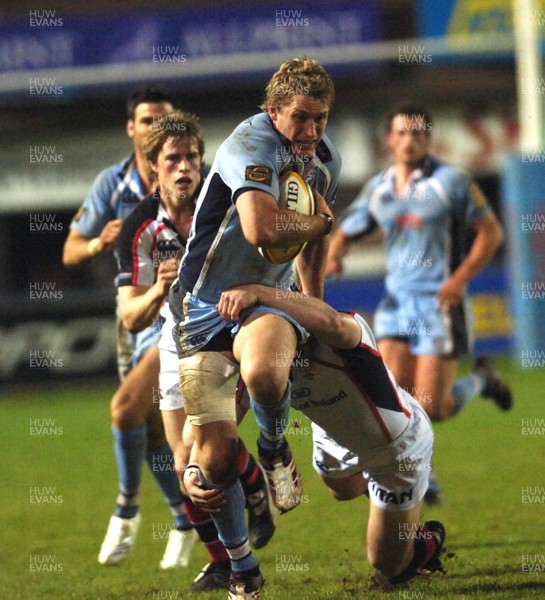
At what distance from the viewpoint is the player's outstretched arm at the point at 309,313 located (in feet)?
16.4

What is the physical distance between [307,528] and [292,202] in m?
2.78

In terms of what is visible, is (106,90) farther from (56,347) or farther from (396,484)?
(396,484)

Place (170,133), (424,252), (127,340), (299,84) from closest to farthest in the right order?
(299,84) → (170,133) → (127,340) → (424,252)

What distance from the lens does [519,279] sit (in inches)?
627

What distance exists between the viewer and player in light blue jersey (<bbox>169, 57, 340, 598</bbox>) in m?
4.87

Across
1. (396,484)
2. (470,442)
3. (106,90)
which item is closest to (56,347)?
(106,90)

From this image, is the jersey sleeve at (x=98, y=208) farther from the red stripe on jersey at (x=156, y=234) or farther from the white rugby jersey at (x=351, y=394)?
the white rugby jersey at (x=351, y=394)

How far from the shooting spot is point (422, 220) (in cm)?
861

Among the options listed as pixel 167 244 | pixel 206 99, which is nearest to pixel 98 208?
pixel 167 244

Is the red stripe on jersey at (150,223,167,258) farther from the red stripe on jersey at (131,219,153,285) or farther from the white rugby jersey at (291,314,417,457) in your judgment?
the white rugby jersey at (291,314,417,457)

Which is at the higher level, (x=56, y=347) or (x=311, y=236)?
(x=311, y=236)

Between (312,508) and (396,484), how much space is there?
8.20 feet

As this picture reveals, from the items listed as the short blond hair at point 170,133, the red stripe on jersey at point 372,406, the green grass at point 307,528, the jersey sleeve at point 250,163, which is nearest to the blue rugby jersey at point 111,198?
the short blond hair at point 170,133

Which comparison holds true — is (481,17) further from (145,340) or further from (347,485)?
→ (347,485)
